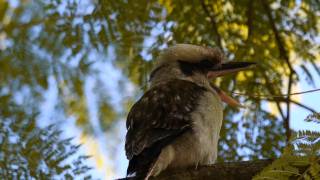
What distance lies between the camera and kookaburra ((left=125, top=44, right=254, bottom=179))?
386cm

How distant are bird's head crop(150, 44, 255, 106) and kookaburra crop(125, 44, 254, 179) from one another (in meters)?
0.02

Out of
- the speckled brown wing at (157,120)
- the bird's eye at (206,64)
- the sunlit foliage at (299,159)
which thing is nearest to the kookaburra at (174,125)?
the speckled brown wing at (157,120)

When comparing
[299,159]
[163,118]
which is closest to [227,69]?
[163,118]

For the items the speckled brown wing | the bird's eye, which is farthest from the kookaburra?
the bird's eye

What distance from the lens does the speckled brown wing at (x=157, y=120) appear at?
385 cm

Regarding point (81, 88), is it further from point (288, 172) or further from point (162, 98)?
point (288, 172)

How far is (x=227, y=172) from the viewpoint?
3.52 meters

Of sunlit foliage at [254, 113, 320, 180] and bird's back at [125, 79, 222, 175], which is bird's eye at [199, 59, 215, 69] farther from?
sunlit foliage at [254, 113, 320, 180]

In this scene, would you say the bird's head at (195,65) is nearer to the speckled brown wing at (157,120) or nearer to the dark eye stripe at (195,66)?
the dark eye stripe at (195,66)

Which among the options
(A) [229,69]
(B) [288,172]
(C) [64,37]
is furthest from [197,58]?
(B) [288,172]

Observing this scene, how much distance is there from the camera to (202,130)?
161 inches

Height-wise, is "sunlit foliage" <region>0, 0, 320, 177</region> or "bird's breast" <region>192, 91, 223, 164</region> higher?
"sunlit foliage" <region>0, 0, 320, 177</region>

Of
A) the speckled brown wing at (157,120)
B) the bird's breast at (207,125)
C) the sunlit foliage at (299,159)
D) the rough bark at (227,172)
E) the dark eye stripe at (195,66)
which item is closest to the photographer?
the sunlit foliage at (299,159)

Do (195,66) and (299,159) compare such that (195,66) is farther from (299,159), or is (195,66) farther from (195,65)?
(299,159)
